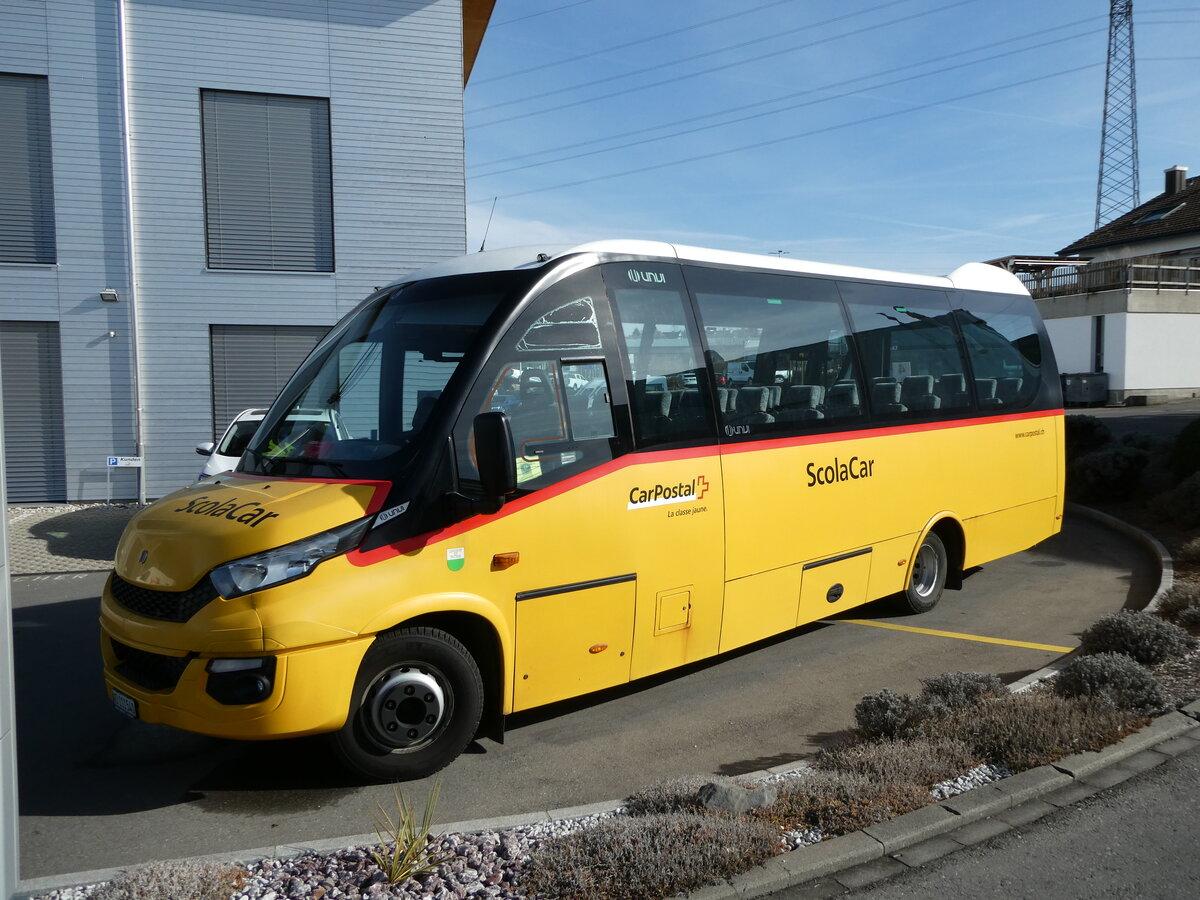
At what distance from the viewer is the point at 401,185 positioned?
1767 cm

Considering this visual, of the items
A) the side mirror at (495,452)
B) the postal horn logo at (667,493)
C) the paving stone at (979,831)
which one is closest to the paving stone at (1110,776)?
the paving stone at (979,831)

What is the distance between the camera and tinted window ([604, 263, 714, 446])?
19.6 ft

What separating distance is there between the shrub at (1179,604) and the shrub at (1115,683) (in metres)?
2.03

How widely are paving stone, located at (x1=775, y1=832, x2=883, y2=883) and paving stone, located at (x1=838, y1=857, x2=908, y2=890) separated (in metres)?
0.03

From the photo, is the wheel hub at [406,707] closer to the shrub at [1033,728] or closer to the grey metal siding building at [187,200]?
the shrub at [1033,728]

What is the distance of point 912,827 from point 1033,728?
4.04 ft

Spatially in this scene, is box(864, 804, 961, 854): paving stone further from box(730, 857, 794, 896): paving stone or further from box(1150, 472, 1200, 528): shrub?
box(1150, 472, 1200, 528): shrub

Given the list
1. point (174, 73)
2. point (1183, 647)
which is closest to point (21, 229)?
point (174, 73)

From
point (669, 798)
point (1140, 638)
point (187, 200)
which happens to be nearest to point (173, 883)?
point (669, 798)

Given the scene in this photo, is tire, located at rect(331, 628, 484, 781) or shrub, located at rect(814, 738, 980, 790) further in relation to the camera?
tire, located at rect(331, 628, 484, 781)

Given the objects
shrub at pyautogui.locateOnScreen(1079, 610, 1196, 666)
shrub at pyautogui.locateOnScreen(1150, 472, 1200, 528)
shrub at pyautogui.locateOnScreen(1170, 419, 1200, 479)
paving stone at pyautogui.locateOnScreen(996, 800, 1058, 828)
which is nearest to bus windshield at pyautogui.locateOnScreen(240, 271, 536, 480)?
paving stone at pyautogui.locateOnScreen(996, 800, 1058, 828)

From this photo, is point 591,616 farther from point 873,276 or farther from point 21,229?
point 21,229

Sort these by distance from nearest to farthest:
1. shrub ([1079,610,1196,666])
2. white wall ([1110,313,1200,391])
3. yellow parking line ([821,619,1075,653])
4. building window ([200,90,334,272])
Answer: shrub ([1079,610,1196,666]) → yellow parking line ([821,619,1075,653]) → building window ([200,90,334,272]) → white wall ([1110,313,1200,391])

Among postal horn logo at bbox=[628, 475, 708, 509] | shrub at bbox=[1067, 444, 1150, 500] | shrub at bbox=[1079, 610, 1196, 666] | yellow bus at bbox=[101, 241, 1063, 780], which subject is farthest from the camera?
shrub at bbox=[1067, 444, 1150, 500]
